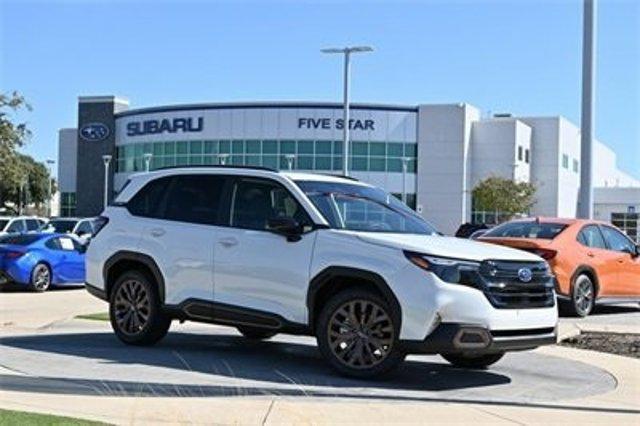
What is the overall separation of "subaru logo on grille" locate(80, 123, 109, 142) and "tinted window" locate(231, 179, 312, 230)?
77804 millimetres

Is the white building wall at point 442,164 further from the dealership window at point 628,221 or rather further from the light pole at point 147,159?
the light pole at point 147,159

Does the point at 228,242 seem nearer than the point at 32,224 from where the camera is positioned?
Yes

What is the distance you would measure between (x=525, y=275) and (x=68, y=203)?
282ft

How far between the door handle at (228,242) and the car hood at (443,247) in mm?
1441

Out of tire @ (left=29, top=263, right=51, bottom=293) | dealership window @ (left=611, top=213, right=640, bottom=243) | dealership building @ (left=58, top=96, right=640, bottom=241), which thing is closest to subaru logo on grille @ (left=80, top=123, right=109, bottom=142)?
dealership building @ (left=58, top=96, right=640, bottom=241)

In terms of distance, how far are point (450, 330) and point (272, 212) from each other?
2.47 metres

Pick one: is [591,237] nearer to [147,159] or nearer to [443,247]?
[443,247]

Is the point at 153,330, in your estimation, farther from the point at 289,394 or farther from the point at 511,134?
the point at 511,134

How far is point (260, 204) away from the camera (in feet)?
32.8

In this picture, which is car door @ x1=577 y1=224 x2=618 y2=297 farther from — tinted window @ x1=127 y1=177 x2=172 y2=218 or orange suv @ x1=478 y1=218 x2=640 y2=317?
tinted window @ x1=127 y1=177 x2=172 y2=218

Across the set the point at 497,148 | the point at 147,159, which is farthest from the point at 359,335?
the point at 147,159

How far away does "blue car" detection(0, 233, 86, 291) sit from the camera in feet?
67.6

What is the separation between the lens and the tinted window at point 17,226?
3249 cm

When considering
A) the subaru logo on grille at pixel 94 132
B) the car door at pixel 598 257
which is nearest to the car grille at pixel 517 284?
the car door at pixel 598 257
